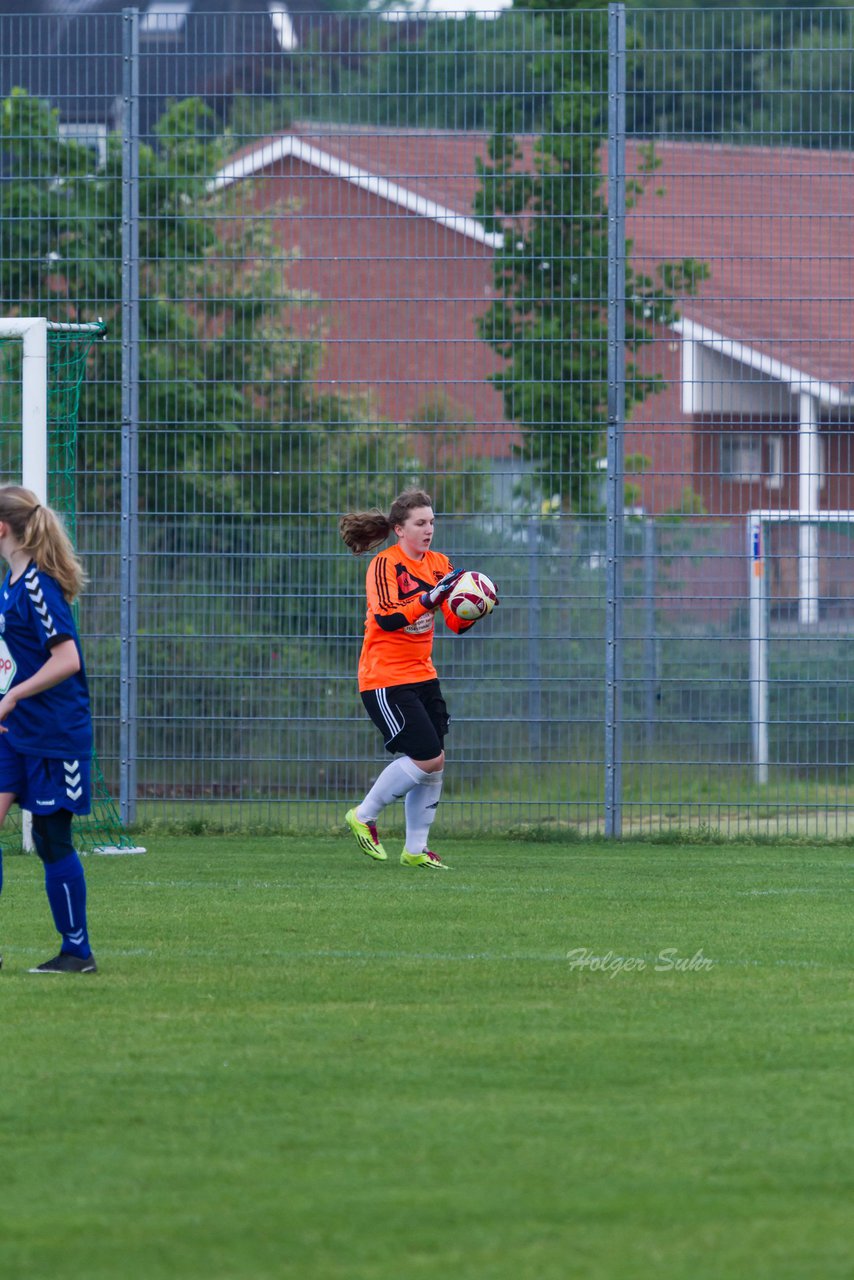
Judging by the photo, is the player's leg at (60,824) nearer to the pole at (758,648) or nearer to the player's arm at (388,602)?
the player's arm at (388,602)

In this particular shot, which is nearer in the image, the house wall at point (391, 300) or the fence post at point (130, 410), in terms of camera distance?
the house wall at point (391, 300)

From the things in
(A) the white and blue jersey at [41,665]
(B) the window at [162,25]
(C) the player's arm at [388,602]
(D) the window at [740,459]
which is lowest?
(A) the white and blue jersey at [41,665]

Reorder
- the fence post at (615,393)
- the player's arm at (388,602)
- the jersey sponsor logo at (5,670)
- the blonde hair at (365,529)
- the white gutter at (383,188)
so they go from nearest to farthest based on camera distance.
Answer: the jersey sponsor logo at (5,670) → the player's arm at (388,602) → the blonde hair at (365,529) → the fence post at (615,393) → the white gutter at (383,188)

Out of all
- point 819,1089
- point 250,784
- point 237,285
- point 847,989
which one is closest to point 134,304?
point 237,285

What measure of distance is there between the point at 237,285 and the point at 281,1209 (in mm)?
9334

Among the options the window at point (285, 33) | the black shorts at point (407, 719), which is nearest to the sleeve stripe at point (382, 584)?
the black shorts at point (407, 719)

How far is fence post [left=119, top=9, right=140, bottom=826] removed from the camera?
12.5 m

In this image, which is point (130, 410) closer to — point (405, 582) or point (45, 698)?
point (405, 582)

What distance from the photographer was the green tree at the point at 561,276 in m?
12.4

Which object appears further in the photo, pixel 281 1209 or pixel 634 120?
pixel 634 120

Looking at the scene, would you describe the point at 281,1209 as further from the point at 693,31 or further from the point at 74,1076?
the point at 693,31

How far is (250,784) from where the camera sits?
494 inches

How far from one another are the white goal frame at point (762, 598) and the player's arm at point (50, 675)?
6.21 meters

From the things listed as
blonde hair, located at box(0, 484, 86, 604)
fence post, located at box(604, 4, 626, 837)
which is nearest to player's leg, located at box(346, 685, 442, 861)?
fence post, located at box(604, 4, 626, 837)
